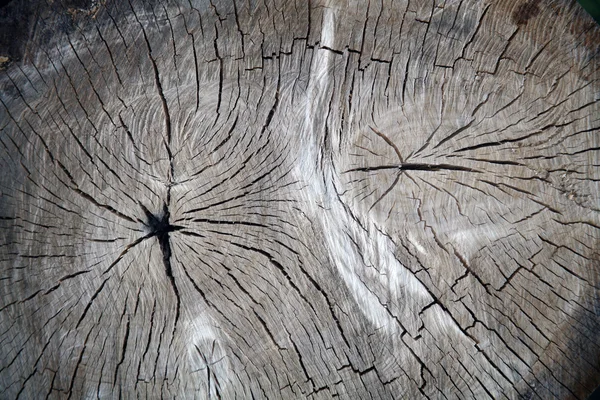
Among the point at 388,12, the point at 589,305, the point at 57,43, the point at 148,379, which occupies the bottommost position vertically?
the point at 589,305

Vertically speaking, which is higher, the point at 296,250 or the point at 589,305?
the point at 296,250

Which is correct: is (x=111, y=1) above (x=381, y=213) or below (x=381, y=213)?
above

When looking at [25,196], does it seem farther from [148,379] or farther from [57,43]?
[148,379]

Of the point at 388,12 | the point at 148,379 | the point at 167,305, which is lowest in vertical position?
the point at 148,379

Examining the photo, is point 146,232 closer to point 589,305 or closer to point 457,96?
point 457,96

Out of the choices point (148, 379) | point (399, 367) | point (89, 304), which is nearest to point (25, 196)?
point (89, 304)

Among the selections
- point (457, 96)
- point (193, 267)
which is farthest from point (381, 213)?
point (193, 267)
